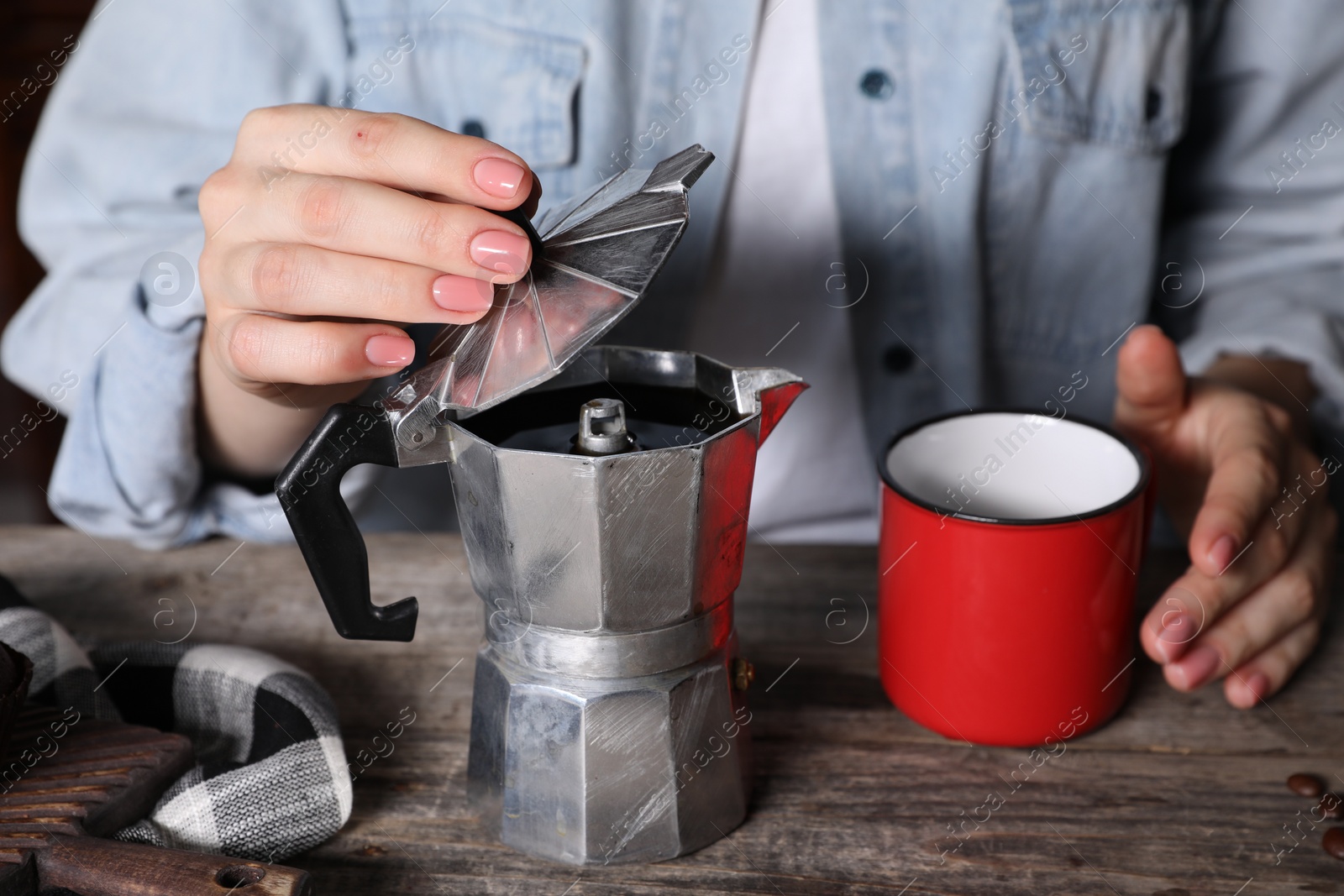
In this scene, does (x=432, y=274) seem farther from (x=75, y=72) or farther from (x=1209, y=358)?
(x=1209, y=358)

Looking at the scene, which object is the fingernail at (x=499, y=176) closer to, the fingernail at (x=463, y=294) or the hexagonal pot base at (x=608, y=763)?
the fingernail at (x=463, y=294)

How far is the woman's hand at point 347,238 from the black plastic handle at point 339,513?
0.22 feet

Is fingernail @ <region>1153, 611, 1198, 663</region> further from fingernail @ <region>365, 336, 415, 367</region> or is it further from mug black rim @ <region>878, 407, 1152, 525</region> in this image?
fingernail @ <region>365, 336, 415, 367</region>

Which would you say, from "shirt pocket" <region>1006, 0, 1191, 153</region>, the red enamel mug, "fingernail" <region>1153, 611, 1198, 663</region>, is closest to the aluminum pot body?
the red enamel mug

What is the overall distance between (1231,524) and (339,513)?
18.7 inches

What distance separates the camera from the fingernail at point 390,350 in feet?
1.63

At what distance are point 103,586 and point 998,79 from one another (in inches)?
30.5

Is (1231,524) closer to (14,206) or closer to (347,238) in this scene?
(347,238)

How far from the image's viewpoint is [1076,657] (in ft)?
1.75

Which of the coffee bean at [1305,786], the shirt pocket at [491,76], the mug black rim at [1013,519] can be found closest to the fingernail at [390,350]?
the mug black rim at [1013,519]

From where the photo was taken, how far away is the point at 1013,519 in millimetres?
492

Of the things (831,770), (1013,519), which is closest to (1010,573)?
(1013,519)

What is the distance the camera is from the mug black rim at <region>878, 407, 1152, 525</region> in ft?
1.63

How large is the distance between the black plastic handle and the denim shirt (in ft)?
1.04
